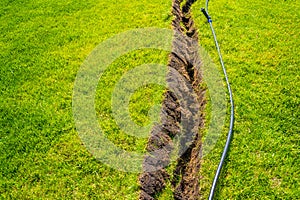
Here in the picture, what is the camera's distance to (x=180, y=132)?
15.2ft

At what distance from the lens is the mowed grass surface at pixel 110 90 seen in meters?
4.05

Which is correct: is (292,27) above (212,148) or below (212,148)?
above

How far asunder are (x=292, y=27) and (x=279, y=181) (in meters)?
3.81

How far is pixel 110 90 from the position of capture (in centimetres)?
527

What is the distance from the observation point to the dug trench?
13.1 ft

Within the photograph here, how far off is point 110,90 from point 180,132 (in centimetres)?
144

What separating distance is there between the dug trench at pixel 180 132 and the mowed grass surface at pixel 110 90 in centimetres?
16

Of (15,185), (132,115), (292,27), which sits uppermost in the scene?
(292,27)

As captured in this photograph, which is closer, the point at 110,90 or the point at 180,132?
the point at 180,132

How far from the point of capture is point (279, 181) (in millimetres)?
3986

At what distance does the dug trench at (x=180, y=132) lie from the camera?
4.00 m

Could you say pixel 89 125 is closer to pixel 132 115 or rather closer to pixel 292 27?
pixel 132 115

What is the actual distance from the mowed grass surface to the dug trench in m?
0.16

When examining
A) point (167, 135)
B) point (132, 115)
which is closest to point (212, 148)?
point (167, 135)
